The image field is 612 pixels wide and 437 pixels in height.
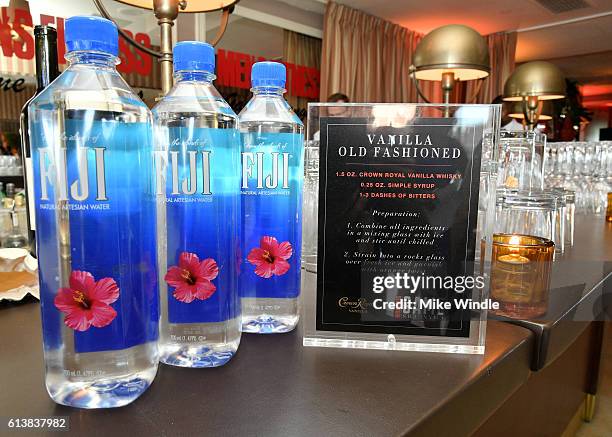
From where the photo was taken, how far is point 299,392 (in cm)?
36

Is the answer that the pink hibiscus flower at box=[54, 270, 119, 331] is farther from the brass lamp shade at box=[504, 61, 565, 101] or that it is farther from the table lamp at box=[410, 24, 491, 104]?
the brass lamp shade at box=[504, 61, 565, 101]

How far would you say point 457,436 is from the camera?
37cm

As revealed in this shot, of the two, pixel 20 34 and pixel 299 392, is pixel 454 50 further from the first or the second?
pixel 20 34

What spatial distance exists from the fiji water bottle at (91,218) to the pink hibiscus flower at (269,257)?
15 cm

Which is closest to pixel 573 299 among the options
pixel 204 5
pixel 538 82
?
pixel 204 5

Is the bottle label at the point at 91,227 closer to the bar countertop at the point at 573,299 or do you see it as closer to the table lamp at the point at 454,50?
the bar countertop at the point at 573,299

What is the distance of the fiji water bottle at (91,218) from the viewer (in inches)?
12.7

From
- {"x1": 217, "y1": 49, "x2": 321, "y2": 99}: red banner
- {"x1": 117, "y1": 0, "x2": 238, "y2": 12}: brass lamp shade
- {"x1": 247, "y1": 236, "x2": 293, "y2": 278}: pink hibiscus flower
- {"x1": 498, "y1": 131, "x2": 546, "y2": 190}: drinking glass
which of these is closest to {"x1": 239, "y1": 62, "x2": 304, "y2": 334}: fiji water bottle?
{"x1": 247, "y1": 236, "x2": 293, "y2": 278}: pink hibiscus flower

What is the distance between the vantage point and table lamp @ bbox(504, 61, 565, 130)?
208cm

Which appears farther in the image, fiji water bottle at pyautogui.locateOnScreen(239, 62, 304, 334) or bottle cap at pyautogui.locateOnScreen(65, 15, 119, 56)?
fiji water bottle at pyautogui.locateOnScreen(239, 62, 304, 334)

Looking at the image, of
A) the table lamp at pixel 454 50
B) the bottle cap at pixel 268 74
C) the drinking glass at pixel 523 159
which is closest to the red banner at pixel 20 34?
the table lamp at pixel 454 50

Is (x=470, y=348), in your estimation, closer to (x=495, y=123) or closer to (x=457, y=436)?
(x=457, y=436)

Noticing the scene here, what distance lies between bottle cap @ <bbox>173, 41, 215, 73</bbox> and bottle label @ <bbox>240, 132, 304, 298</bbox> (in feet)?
0.29

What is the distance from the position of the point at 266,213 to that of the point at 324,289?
0.10 m
